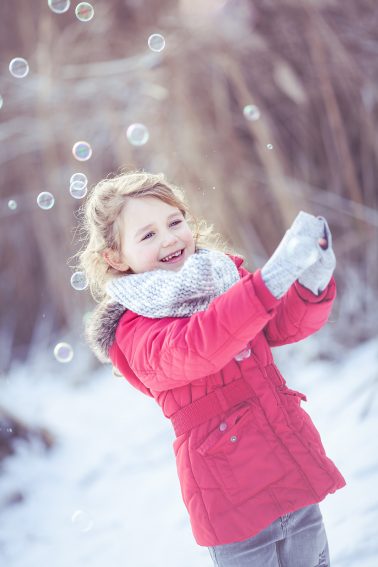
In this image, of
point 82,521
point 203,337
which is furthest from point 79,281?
point 82,521

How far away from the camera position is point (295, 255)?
3.21 feet

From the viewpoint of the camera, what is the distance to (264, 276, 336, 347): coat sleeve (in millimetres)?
1109

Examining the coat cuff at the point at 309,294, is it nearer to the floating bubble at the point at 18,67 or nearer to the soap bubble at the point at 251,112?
the floating bubble at the point at 18,67

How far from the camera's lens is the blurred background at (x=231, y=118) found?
3.23 meters

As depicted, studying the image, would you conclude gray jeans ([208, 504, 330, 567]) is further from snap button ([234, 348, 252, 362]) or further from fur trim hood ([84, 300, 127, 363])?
fur trim hood ([84, 300, 127, 363])

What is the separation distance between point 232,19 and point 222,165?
0.67 metres

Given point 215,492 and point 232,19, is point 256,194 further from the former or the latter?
point 215,492

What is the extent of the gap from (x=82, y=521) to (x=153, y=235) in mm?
1618

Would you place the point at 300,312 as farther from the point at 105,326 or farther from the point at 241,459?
the point at 105,326

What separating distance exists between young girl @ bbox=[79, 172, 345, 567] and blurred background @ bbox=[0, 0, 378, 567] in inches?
75.0

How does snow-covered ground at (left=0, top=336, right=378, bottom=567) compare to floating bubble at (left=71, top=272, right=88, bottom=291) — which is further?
snow-covered ground at (left=0, top=336, right=378, bottom=567)

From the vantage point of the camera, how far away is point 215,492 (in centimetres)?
110

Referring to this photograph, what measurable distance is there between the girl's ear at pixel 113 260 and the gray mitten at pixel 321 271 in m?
0.36

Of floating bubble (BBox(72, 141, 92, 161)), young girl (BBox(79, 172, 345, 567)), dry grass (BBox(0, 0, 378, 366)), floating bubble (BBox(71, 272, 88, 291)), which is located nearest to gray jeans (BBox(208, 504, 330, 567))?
young girl (BBox(79, 172, 345, 567))
